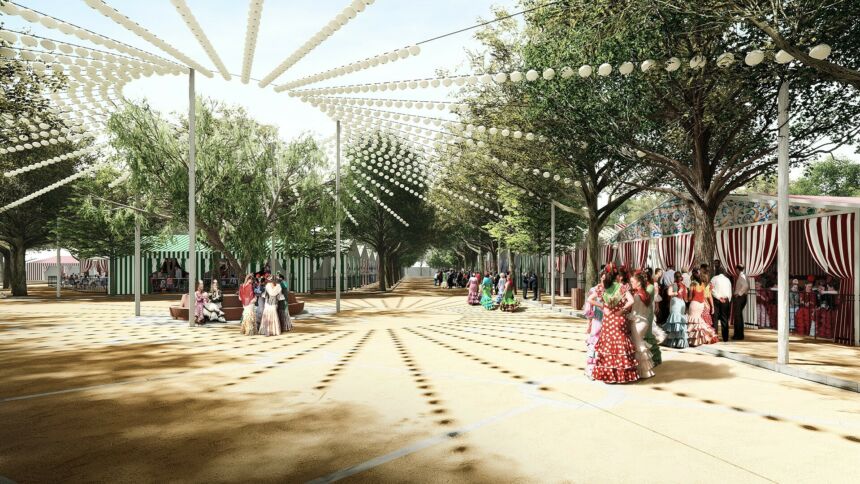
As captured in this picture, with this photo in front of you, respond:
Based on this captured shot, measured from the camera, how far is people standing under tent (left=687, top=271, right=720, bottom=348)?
1128 cm

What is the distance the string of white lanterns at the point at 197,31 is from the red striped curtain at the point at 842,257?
1362cm

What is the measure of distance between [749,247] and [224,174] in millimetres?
16226

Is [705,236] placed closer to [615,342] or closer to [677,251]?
[677,251]

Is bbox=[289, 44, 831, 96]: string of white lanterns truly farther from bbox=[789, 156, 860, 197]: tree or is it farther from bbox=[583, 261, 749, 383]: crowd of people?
bbox=[789, 156, 860, 197]: tree

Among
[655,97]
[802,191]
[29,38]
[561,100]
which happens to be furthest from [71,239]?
[802,191]

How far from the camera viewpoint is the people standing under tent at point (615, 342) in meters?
7.60

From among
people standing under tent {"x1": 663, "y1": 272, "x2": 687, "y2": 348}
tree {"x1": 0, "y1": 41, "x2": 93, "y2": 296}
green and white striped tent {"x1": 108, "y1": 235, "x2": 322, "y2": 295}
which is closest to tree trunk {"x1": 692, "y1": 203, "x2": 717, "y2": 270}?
people standing under tent {"x1": 663, "y1": 272, "x2": 687, "y2": 348}

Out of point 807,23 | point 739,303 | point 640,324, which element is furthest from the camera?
point 739,303

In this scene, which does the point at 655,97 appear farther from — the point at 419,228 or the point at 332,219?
the point at 419,228

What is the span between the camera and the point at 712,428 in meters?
5.38

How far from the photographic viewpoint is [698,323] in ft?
37.0

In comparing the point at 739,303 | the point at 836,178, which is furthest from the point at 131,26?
the point at 836,178

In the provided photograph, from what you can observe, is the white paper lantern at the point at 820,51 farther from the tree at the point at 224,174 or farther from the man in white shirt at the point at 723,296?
the tree at the point at 224,174

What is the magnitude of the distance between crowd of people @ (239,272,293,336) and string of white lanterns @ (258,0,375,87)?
5.37 metres
